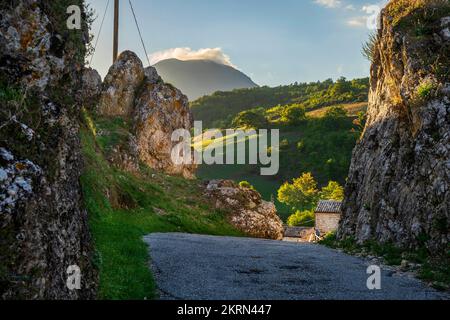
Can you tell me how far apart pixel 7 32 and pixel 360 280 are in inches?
470

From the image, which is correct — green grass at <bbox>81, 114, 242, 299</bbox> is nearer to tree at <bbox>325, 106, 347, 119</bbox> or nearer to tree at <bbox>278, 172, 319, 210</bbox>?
tree at <bbox>278, 172, 319, 210</bbox>

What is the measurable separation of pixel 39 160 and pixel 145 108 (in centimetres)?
4207

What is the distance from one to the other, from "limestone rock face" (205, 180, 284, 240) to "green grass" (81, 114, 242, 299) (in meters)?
1.24

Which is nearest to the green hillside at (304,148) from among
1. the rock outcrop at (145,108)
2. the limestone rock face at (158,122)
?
the limestone rock face at (158,122)

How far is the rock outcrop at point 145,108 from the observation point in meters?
48.4

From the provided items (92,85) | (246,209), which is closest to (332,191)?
(246,209)

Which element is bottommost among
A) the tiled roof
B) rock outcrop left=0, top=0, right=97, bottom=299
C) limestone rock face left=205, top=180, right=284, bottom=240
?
the tiled roof

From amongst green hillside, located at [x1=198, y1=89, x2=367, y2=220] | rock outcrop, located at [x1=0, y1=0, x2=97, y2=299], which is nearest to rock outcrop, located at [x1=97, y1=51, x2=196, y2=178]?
rock outcrop, located at [x1=0, y1=0, x2=97, y2=299]

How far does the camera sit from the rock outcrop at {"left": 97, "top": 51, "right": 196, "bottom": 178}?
1907 inches

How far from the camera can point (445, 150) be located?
59.0ft

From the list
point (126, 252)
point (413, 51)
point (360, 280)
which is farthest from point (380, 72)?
point (126, 252)

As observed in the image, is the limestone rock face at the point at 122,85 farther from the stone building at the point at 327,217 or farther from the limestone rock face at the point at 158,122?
the stone building at the point at 327,217

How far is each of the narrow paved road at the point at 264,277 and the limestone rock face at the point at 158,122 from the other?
29.6 metres
